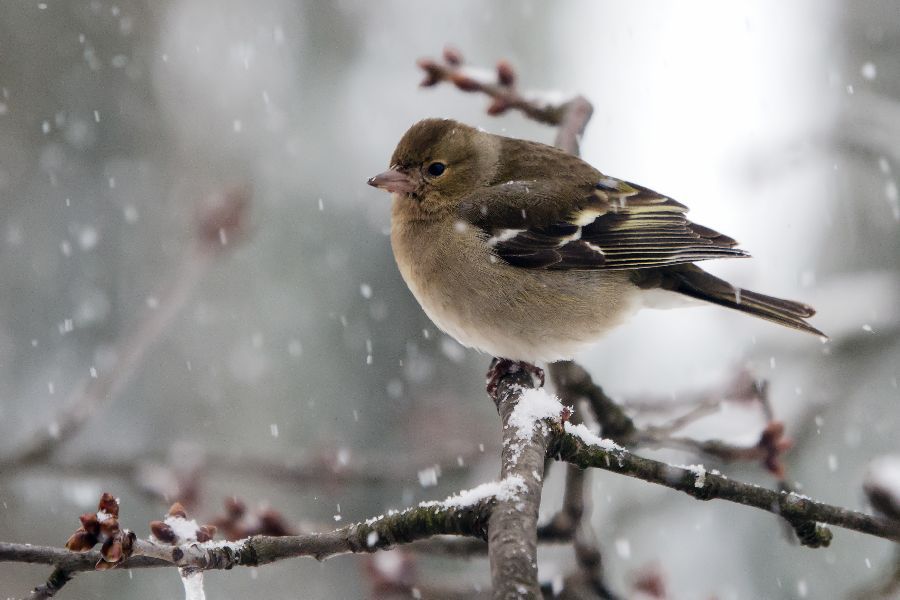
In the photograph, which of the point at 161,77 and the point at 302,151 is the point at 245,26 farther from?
the point at 302,151

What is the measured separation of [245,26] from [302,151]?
6.50ft

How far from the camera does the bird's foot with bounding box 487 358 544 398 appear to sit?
3.56 meters

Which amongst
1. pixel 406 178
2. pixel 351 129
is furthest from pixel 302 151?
pixel 406 178

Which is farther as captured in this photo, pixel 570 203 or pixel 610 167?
pixel 610 167

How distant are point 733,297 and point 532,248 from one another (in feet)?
3.30

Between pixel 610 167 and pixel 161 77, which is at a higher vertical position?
pixel 161 77

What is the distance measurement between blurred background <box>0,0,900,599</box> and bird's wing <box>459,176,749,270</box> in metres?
→ 1.40

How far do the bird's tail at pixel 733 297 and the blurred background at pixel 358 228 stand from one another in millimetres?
1101

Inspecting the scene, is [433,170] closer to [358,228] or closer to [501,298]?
[501,298]

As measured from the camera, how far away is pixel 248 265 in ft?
29.1

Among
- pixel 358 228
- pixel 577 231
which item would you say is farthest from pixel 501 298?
pixel 358 228

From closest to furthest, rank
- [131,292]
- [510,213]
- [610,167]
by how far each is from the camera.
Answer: [510,213] → [610,167] → [131,292]

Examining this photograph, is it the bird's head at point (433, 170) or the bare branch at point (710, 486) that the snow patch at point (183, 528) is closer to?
the bare branch at point (710, 486)

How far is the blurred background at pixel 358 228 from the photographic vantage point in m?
6.21
